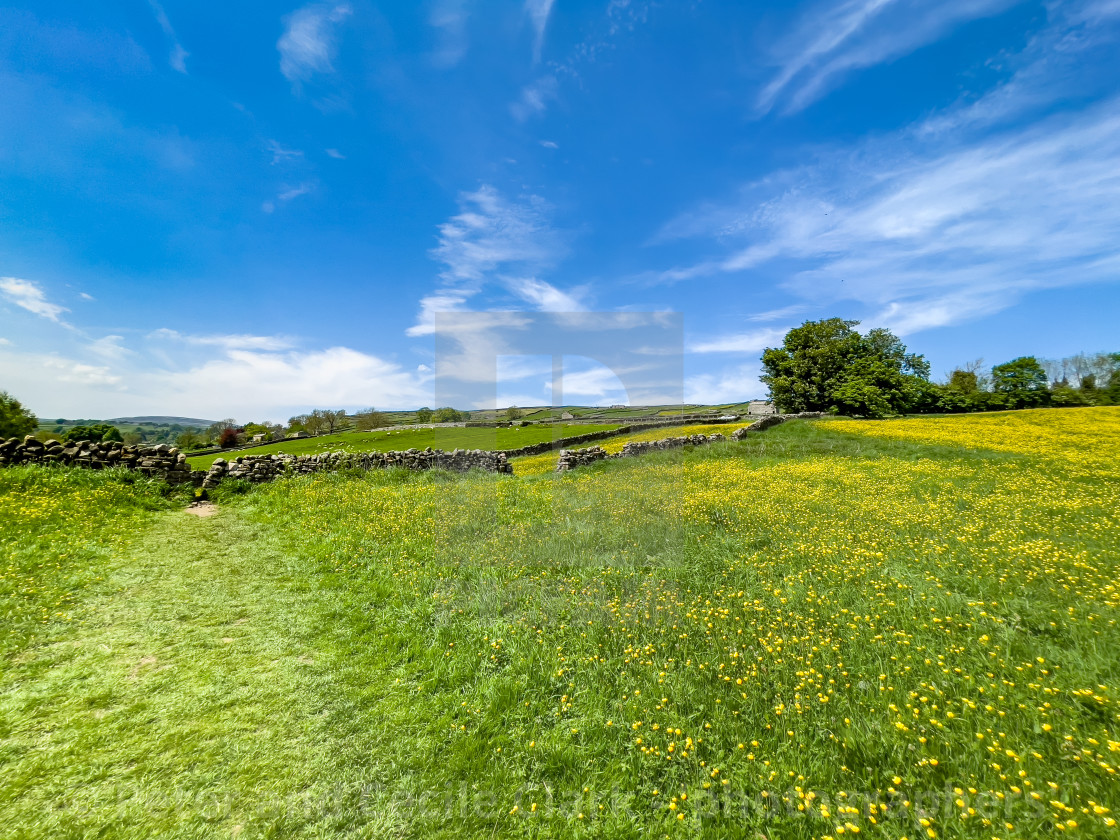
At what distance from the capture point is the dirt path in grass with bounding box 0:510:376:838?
351cm

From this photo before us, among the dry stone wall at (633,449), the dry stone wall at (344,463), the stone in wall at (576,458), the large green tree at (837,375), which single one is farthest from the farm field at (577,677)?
the large green tree at (837,375)

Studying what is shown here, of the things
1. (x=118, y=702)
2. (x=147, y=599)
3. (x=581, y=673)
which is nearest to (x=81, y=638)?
(x=147, y=599)

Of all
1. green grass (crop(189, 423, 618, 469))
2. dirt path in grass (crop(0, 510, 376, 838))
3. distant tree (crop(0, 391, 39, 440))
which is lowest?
dirt path in grass (crop(0, 510, 376, 838))

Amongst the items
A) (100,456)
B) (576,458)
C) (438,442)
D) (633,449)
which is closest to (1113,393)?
(633,449)

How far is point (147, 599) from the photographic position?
24.1 ft

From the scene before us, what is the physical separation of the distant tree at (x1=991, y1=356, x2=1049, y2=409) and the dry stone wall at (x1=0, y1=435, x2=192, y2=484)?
3370 inches

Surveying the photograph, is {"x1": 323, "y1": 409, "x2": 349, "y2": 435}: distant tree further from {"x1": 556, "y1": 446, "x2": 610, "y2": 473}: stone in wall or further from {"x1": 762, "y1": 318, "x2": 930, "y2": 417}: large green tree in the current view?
{"x1": 762, "y1": 318, "x2": 930, "y2": 417}: large green tree

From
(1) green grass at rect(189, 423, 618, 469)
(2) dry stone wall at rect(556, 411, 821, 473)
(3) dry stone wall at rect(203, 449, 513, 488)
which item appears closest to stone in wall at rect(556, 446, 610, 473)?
(2) dry stone wall at rect(556, 411, 821, 473)

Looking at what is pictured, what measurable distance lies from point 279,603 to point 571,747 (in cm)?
643

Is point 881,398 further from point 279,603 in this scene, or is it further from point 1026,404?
point 279,603

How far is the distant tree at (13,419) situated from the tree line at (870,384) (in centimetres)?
8953

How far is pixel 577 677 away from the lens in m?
4.94

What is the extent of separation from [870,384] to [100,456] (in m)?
65.3

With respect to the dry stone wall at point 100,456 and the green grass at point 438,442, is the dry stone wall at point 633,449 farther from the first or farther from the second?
the dry stone wall at point 100,456
